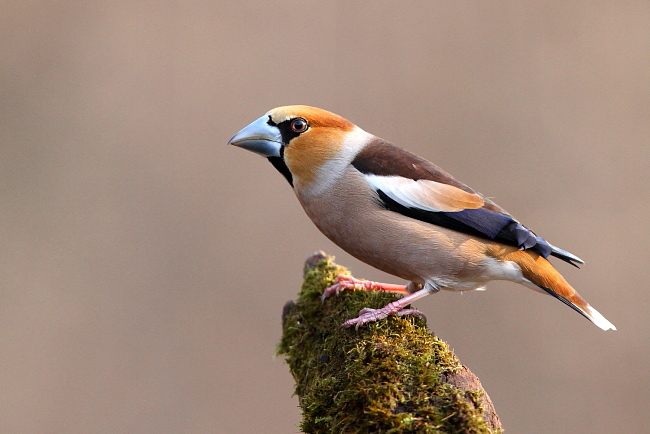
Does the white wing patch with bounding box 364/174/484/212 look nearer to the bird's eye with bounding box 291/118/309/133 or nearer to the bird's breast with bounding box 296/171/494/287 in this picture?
the bird's breast with bounding box 296/171/494/287

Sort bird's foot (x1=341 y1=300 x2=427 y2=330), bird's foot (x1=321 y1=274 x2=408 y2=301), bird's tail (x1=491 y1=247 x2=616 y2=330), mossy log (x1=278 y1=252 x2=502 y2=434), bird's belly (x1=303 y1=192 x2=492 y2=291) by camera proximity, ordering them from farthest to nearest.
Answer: bird's foot (x1=321 y1=274 x2=408 y2=301) → bird's tail (x1=491 y1=247 x2=616 y2=330) → bird's belly (x1=303 y1=192 x2=492 y2=291) → bird's foot (x1=341 y1=300 x2=427 y2=330) → mossy log (x1=278 y1=252 x2=502 y2=434)

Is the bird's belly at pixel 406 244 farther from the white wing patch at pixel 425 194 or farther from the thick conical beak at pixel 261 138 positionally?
the thick conical beak at pixel 261 138

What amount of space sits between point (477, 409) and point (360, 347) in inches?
22.8

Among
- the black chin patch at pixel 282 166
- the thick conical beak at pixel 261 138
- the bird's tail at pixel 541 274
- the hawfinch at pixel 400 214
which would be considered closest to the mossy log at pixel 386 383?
the hawfinch at pixel 400 214

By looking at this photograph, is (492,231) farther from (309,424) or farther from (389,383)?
(309,424)

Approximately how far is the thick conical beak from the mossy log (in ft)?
3.22

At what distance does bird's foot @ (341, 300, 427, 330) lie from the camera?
9.02 feet

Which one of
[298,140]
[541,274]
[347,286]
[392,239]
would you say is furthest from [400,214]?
[541,274]

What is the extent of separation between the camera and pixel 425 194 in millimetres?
3072

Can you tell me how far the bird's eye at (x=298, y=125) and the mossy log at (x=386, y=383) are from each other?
100 cm

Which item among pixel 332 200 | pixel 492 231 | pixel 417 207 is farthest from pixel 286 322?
pixel 492 231

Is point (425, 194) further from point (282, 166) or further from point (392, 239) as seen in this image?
point (282, 166)

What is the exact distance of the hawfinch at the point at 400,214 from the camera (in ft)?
9.89

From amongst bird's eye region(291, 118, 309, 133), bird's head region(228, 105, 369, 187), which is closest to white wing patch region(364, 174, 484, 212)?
bird's head region(228, 105, 369, 187)
